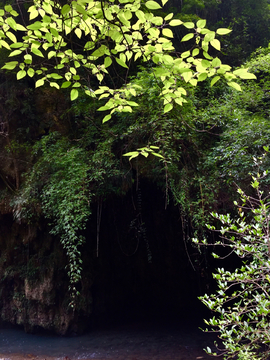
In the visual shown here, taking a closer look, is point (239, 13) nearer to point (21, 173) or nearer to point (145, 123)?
point (145, 123)

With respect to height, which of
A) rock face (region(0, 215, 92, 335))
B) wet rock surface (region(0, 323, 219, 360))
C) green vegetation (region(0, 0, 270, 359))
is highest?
green vegetation (region(0, 0, 270, 359))

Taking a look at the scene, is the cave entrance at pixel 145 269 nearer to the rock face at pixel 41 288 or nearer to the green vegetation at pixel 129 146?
the rock face at pixel 41 288

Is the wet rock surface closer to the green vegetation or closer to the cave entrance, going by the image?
the cave entrance

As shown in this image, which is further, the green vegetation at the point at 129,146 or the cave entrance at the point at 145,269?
the cave entrance at the point at 145,269

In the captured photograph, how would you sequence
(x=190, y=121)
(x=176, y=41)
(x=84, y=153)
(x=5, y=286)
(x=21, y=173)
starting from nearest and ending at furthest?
1. (x=190, y=121)
2. (x=84, y=153)
3. (x=21, y=173)
4. (x=176, y=41)
5. (x=5, y=286)

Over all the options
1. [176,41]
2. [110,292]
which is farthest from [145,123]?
[110,292]

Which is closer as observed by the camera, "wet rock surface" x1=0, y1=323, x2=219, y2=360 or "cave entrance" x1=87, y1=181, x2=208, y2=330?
"wet rock surface" x1=0, y1=323, x2=219, y2=360

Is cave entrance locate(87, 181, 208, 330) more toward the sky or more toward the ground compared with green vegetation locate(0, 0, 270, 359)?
more toward the ground

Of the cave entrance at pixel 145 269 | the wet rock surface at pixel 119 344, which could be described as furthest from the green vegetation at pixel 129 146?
the cave entrance at pixel 145 269

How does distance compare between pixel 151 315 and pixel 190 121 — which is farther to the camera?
pixel 151 315

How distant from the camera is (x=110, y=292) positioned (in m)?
7.30

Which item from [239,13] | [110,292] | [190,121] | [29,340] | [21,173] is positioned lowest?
[29,340]

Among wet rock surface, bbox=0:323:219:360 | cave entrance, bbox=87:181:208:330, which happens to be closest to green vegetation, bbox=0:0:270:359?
wet rock surface, bbox=0:323:219:360

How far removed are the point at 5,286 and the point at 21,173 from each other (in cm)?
333
